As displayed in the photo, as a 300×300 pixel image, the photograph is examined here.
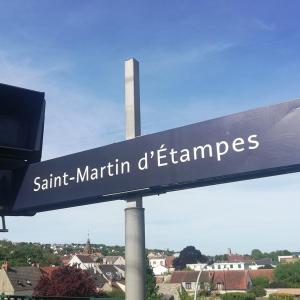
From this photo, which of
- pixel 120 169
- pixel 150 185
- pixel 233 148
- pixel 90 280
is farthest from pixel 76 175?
pixel 90 280

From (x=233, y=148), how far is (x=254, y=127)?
0.89ft

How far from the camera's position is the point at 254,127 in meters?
4.08

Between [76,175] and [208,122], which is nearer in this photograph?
[208,122]

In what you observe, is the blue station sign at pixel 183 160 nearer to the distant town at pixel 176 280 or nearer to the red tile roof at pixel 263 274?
the distant town at pixel 176 280

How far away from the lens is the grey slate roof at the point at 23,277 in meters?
68.8

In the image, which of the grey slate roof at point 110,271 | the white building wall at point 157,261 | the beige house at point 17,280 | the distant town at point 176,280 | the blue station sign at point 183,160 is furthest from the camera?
the white building wall at point 157,261

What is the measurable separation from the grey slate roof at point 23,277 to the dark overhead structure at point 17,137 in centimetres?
6635

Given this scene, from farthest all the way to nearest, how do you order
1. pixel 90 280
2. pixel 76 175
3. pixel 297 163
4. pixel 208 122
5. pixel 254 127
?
pixel 90 280 < pixel 76 175 < pixel 208 122 < pixel 254 127 < pixel 297 163

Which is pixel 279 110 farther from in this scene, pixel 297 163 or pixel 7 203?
pixel 7 203

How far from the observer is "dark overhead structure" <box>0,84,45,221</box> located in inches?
250

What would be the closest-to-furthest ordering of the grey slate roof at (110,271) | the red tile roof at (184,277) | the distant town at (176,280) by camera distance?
the distant town at (176,280) → the red tile roof at (184,277) → the grey slate roof at (110,271)

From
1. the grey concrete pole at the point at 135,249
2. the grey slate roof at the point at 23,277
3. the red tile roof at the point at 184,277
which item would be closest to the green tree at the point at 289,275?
the red tile roof at the point at 184,277

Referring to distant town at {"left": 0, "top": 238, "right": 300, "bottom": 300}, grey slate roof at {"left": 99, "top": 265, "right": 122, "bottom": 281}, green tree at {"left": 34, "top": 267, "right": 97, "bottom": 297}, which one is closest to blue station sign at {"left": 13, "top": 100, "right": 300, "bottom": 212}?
distant town at {"left": 0, "top": 238, "right": 300, "bottom": 300}

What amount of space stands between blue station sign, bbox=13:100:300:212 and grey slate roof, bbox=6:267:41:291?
67805mm
